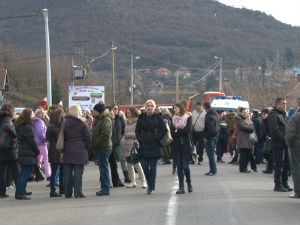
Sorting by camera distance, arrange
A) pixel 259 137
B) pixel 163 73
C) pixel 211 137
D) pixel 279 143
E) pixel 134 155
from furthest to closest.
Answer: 1. pixel 163 73
2. pixel 259 137
3. pixel 211 137
4. pixel 134 155
5. pixel 279 143

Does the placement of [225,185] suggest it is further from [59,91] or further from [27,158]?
[59,91]

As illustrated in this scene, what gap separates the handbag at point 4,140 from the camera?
13727 millimetres

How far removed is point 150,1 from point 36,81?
102993 mm

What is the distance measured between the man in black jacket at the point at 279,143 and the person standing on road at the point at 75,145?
3823mm

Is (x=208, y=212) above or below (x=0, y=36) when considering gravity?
below

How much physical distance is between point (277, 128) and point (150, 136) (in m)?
2.68

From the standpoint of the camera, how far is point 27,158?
1358 centimetres

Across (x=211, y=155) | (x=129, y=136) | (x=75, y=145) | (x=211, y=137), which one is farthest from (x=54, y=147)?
(x=211, y=137)

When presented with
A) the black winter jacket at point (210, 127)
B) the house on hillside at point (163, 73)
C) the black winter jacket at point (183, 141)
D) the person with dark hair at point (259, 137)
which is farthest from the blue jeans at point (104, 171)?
the house on hillside at point (163, 73)

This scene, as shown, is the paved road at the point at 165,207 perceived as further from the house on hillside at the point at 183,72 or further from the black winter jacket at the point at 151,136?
the house on hillside at the point at 183,72

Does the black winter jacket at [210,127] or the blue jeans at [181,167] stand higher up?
the black winter jacket at [210,127]

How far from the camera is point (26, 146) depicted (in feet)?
44.8

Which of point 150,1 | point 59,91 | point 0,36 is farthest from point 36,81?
point 150,1

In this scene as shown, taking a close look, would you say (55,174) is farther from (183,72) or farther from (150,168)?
(183,72)
